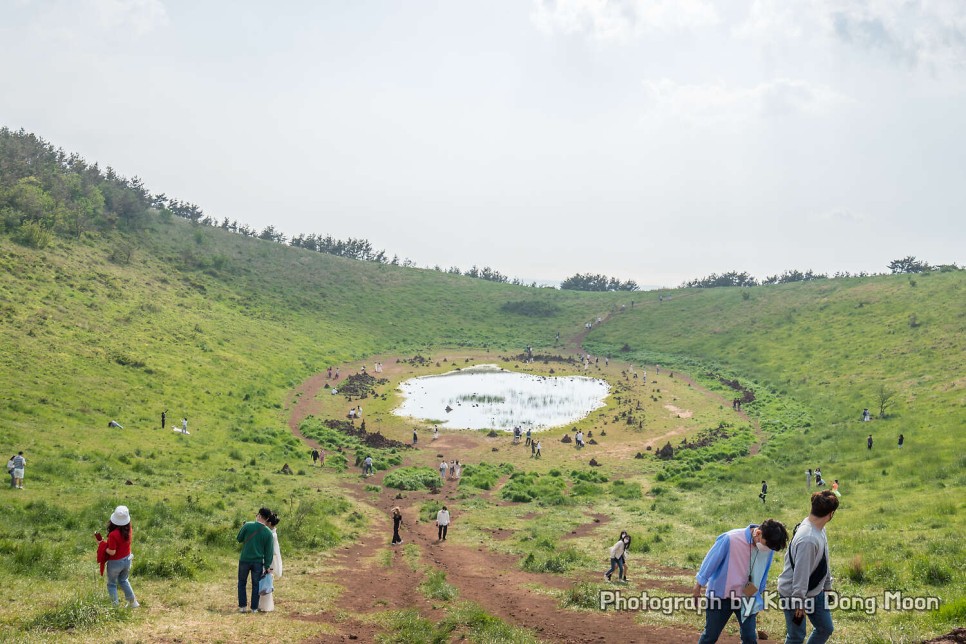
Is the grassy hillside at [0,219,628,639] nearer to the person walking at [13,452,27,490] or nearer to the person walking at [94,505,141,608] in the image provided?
the person walking at [94,505,141,608]

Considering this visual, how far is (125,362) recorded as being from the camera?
47938mm

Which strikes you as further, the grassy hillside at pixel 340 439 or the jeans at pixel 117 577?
the grassy hillside at pixel 340 439

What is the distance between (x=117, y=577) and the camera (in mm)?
11984

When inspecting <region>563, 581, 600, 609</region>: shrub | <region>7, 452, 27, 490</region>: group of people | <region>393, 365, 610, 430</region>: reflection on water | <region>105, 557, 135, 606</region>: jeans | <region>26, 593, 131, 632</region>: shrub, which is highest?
<region>393, 365, 610, 430</region>: reflection on water

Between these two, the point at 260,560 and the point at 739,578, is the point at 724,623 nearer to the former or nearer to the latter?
the point at 739,578

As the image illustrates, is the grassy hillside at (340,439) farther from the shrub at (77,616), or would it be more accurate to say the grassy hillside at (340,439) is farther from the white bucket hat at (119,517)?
the white bucket hat at (119,517)

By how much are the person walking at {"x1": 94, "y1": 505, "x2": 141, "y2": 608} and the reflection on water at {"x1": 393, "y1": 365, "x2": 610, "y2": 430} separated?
40.4m

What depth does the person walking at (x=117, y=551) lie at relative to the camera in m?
11.6

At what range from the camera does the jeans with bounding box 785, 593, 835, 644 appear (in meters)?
7.91

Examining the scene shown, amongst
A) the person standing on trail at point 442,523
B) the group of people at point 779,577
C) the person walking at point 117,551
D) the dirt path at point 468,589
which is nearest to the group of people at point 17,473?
the dirt path at point 468,589

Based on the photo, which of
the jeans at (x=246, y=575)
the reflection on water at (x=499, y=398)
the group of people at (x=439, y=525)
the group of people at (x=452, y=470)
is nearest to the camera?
the jeans at (x=246, y=575)

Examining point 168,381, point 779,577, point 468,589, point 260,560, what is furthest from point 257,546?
point 168,381

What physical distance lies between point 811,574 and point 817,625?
0.71 meters

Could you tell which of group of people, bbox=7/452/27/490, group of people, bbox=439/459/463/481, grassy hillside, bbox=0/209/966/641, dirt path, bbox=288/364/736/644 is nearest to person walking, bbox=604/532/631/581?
dirt path, bbox=288/364/736/644
